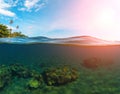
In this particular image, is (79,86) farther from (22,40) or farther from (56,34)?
(22,40)

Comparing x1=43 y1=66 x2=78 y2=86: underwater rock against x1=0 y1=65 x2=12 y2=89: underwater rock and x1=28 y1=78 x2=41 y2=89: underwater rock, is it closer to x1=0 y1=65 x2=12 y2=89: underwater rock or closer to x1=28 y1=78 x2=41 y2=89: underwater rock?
x1=28 y1=78 x2=41 y2=89: underwater rock

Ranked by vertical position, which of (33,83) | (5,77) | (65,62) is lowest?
(33,83)

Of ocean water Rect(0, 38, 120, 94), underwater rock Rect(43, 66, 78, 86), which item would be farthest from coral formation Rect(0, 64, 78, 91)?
ocean water Rect(0, 38, 120, 94)

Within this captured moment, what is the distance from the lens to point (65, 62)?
1585 cm

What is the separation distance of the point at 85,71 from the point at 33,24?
20.7ft

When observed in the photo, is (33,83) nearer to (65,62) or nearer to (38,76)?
(38,76)

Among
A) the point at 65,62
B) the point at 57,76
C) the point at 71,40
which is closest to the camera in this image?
the point at 57,76

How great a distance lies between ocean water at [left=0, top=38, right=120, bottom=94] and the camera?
35.6 ft

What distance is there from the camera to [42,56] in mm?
16656

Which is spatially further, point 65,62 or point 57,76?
point 65,62

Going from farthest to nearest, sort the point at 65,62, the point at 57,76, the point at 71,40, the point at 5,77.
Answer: the point at 65,62, the point at 71,40, the point at 5,77, the point at 57,76

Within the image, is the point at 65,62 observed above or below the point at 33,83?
above

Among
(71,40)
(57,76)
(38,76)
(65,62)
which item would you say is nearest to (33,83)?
(38,76)

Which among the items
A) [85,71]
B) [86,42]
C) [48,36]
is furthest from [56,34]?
[85,71]
